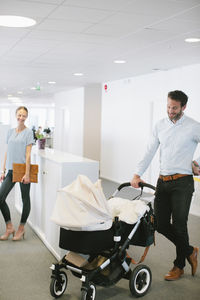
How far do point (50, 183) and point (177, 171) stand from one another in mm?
1511

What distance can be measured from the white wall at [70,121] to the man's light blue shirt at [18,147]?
6308 millimetres

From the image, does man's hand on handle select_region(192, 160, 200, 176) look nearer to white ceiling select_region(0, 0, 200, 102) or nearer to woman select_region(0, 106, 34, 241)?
white ceiling select_region(0, 0, 200, 102)

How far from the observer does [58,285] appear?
321 cm

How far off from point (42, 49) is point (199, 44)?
87.2 inches

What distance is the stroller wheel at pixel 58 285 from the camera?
3146 millimetres

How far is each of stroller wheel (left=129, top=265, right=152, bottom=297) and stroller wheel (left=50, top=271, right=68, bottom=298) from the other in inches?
21.2

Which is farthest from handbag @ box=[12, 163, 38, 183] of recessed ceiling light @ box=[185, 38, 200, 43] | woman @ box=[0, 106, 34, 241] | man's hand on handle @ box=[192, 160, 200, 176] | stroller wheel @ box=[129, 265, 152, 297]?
recessed ceiling light @ box=[185, 38, 200, 43]

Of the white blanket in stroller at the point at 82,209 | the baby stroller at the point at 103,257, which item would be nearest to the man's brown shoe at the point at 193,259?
the baby stroller at the point at 103,257

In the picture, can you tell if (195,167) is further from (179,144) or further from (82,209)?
(82,209)

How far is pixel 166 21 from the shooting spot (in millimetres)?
3963

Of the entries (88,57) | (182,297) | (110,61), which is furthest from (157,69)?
(182,297)

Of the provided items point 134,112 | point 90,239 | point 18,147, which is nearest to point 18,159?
point 18,147

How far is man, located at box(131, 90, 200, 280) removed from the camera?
341 cm

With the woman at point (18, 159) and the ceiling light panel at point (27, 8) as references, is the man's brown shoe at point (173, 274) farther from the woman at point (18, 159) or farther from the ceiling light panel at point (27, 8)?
the ceiling light panel at point (27, 8)
